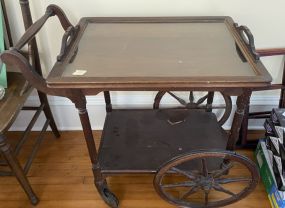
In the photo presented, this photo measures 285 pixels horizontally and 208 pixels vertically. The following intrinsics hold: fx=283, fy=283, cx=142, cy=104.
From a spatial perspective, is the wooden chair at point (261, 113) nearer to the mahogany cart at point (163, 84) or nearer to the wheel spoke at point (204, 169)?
the mahogany cart at point (163, 84)

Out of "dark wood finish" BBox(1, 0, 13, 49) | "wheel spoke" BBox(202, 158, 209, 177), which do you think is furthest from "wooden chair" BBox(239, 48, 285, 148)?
"dark wood finish" BBox(1, 0, 13, 49)

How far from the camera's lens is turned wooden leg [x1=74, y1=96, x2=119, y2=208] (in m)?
0.96

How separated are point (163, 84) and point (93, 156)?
465mm

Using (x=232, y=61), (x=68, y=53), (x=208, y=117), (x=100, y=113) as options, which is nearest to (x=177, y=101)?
(x=208, y=117)

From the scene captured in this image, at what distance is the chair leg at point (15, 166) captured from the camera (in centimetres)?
113

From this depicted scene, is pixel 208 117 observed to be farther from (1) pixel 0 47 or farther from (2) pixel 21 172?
(1) pixel 0 47

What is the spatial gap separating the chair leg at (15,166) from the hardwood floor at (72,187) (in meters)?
0.06

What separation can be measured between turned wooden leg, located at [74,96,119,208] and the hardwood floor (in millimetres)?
77

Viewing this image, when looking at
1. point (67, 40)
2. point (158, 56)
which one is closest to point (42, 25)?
point (67, 40)

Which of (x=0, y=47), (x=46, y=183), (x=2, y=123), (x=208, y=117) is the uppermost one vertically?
(x=0, y=47)

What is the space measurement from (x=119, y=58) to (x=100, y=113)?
0.72 m

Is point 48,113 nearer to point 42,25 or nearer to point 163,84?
point 42,25

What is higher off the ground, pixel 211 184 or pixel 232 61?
pixel 232 61

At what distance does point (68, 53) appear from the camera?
1.01 meters
